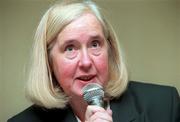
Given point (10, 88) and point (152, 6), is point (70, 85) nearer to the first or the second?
point (10, 88)

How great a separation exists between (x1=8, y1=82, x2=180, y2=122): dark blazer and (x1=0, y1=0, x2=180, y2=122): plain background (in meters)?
0.36

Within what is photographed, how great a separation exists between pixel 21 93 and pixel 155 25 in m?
0.89

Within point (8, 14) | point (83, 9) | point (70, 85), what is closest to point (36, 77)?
point (70, 85)

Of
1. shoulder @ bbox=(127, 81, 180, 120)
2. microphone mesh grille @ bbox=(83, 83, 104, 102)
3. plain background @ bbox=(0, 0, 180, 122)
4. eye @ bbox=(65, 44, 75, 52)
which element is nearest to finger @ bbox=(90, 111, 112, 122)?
microphone mesh grille @ bbox=(83, 83, 104, 102)

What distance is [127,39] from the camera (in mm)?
2059

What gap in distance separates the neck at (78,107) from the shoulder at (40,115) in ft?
0.15

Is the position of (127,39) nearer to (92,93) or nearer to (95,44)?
(95,44)

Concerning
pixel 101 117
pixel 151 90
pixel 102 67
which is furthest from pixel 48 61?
pixel 101 117

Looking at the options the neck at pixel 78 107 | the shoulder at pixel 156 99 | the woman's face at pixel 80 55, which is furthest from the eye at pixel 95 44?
the shoulder at pixel 156 99

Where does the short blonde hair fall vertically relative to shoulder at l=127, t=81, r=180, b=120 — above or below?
above

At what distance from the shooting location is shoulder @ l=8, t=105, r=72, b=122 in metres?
1.65

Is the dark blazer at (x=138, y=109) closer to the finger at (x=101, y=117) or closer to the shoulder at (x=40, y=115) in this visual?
the shoulder at (x=40, y=115)

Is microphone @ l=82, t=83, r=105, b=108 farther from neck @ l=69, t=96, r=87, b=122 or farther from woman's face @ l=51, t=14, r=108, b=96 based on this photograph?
neck @ l=69, t=96, r=87, b=122

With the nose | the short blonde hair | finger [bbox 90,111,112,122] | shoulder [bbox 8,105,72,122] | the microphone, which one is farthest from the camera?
shoulder [bbox 8,105,72,122]
